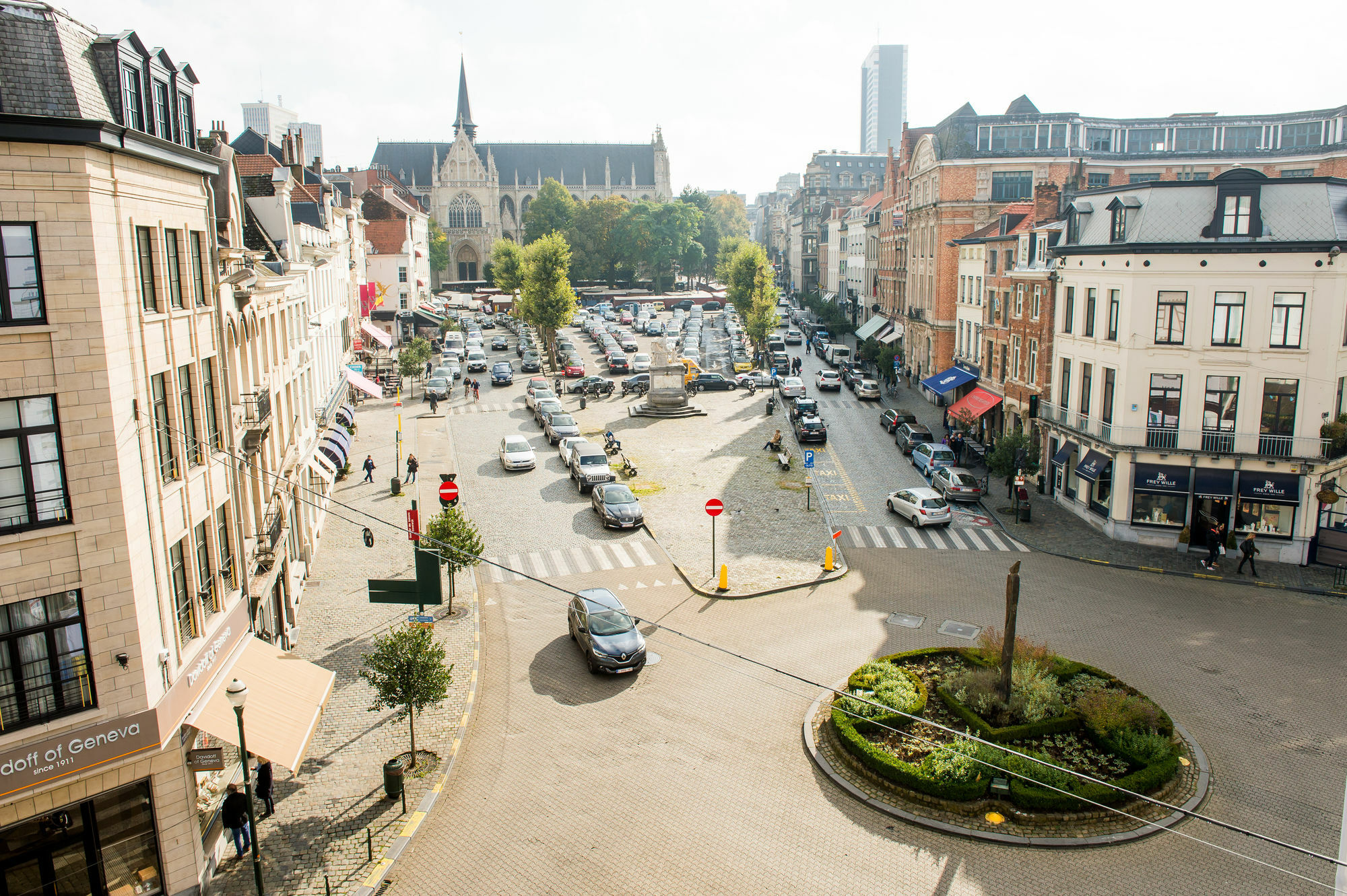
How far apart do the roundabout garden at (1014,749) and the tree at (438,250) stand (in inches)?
4715

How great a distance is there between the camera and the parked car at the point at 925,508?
32625mm

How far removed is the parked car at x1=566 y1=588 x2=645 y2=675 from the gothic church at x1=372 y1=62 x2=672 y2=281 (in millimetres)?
130434

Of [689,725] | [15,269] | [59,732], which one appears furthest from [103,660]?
[689,725]

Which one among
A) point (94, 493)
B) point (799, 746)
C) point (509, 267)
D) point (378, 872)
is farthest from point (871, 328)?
point (94, 493)

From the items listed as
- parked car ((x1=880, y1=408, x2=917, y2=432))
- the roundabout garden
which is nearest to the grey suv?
parked car ((x1=880, y1=408, x2=917, y2=432))

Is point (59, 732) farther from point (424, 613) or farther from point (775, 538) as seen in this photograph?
point (775, 538)

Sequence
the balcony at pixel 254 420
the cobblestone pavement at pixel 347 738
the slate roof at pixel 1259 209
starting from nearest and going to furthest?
the cobblestone pavement at pixel 347 738, the balcony at pixel 254 420, the slate roof at pixel 1259 209

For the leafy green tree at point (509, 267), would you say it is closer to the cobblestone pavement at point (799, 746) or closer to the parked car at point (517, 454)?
the parked car at point (517, 454)

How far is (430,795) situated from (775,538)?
17294mm

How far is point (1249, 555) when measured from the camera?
27.4 m

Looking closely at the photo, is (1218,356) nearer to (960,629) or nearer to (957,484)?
(957,484)

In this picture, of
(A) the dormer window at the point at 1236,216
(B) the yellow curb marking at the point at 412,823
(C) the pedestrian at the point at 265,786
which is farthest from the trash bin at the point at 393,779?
(A) the dormer window at the point at 1236,216

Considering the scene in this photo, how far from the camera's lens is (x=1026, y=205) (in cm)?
4691

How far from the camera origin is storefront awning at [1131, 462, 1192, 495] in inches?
1167
